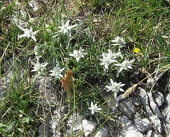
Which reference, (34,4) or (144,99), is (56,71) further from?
(34,4)

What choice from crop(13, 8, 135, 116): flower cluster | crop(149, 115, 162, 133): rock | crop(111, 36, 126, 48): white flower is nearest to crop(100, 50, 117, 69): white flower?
crop(13, 8, 135, 116): flower cluster

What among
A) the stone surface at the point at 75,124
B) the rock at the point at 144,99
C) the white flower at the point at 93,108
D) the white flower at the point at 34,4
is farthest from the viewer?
the white flower at the point at 34,4

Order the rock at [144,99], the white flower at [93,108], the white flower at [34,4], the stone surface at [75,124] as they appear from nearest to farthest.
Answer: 1. the white flower at [93,108]
2. the stone surface at [75,124]
3. the rock at [144,99]
4. the white flower at [34,4]

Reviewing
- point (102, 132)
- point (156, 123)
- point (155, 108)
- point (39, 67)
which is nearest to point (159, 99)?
point (155, 108)

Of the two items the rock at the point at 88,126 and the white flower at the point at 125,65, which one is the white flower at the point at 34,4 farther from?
the rock at the point at 88,126

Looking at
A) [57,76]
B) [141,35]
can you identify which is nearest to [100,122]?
[57,76]

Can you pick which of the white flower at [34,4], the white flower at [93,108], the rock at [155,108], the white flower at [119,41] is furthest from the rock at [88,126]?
the white flower at [34,4]

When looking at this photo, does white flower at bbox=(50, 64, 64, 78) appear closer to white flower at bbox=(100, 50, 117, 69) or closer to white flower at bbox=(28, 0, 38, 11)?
white flower at bbox=(100, 50, 117, 69)

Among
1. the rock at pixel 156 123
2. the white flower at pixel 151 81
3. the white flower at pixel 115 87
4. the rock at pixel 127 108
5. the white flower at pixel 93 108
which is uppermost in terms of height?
the white flower at pixel 115 87
